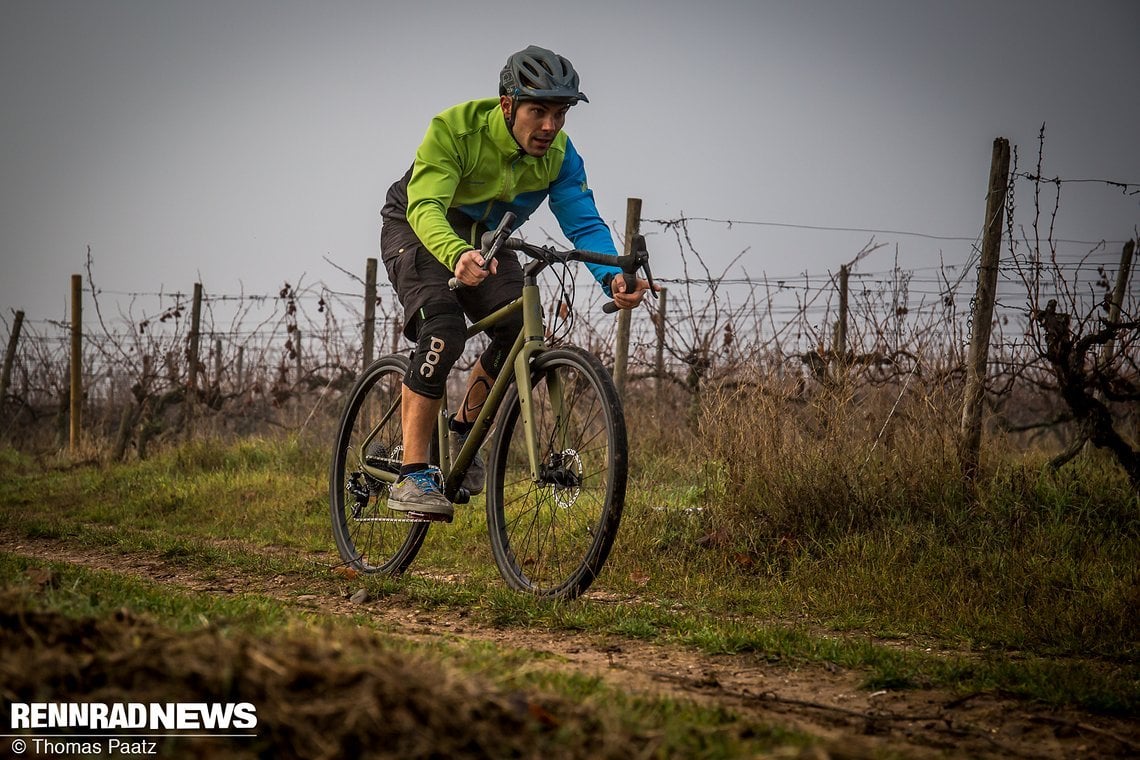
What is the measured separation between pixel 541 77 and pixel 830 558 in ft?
9.80

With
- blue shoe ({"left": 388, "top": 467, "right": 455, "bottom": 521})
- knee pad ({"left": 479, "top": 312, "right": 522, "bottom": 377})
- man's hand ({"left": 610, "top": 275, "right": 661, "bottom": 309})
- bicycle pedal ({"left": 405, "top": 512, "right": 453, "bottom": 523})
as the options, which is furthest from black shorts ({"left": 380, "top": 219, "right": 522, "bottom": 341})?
bicycle pedal ({"left": 405, "top": 512, "right": 453, "bottom": 523})

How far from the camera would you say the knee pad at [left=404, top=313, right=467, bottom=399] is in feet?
16.9

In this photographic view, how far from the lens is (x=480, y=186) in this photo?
209 inches

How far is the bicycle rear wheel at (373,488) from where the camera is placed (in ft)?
19.1

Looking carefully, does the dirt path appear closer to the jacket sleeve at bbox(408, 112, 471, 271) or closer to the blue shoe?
the blue shoe

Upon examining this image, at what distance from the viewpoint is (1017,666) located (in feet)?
12.0

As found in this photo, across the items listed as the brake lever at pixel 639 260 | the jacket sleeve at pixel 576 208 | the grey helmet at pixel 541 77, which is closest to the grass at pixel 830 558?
the brake lever at pixel 639 260

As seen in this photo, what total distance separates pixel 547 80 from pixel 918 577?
3.07 m

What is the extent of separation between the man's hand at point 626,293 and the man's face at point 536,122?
744 mm

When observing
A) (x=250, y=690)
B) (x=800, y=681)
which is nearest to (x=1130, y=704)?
(x=800, y=681)

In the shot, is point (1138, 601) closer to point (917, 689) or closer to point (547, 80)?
point (917, 689)

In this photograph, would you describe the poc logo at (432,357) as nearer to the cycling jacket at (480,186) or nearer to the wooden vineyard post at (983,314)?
the cycling jacket at (480,186)

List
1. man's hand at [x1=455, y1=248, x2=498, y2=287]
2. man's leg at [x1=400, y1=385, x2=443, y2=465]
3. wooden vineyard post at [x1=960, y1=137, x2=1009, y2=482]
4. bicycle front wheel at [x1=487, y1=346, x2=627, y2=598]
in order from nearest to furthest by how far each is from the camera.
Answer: bicycle front wheel at [x1=487, y1=346, x2=627, y2=598]
man's hand at [x1=455, y1=248, x2=498, y2=287]
man's leg at [x1=400, y1=385, x2=443, y2=465]
wooden vineyard post at [x1=960, y1=137, x2=1009, y2=482]

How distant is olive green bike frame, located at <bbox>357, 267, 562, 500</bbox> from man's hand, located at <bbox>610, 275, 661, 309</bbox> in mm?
386
